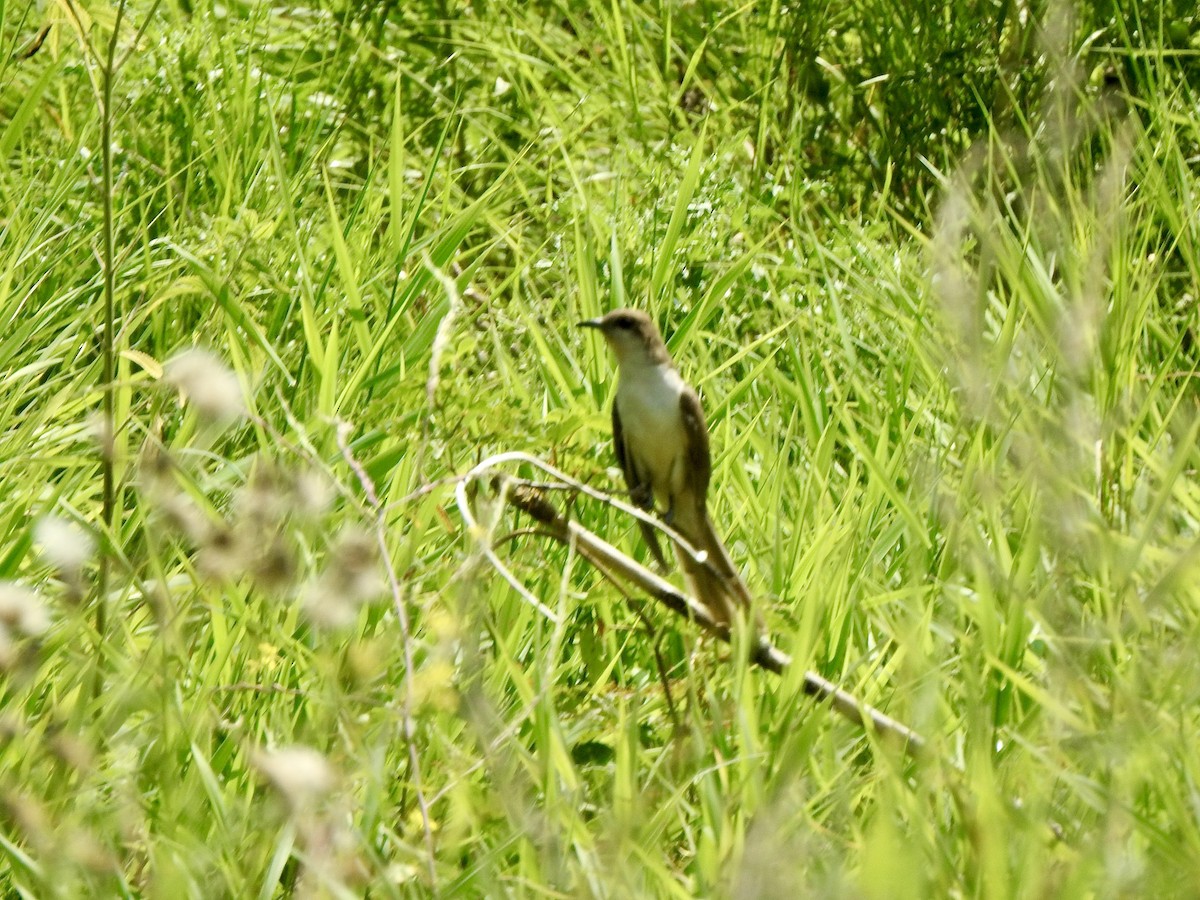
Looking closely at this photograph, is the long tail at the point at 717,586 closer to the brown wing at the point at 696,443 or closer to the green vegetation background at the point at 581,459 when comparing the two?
the green vegetation background at the point at 581,459

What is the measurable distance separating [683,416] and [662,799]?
49.4 inches

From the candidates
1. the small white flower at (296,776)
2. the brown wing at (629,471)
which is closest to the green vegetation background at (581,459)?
the small white flower at (296,776)

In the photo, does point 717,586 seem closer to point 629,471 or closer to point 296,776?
point 629,471

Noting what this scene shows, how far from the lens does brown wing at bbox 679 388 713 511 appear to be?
148 inches

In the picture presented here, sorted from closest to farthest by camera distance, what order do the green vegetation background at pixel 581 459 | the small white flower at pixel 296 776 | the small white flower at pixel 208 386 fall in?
the small white flower at pixel 296 776 → the small white flower at pixel 208 386 → the green vegetation background at pixel 581 459

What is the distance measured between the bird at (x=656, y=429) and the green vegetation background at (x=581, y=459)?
0.14m

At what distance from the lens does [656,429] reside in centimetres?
378

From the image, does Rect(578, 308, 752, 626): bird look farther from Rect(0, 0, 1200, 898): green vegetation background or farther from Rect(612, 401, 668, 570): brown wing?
Rect(0, 0, 1200, 898): green vegetation background

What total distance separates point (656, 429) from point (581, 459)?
72 centimetres

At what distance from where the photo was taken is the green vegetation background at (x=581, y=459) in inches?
83.9

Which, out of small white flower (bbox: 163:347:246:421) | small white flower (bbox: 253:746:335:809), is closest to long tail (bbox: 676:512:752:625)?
small white flower (bbox: 163:347:246:421)

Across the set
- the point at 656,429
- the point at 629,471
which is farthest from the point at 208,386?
the point at 629,471

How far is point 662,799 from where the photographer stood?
2766 millimetres

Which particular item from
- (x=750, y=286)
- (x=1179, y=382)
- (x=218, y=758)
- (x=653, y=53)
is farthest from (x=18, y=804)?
(x=653, y=53)
